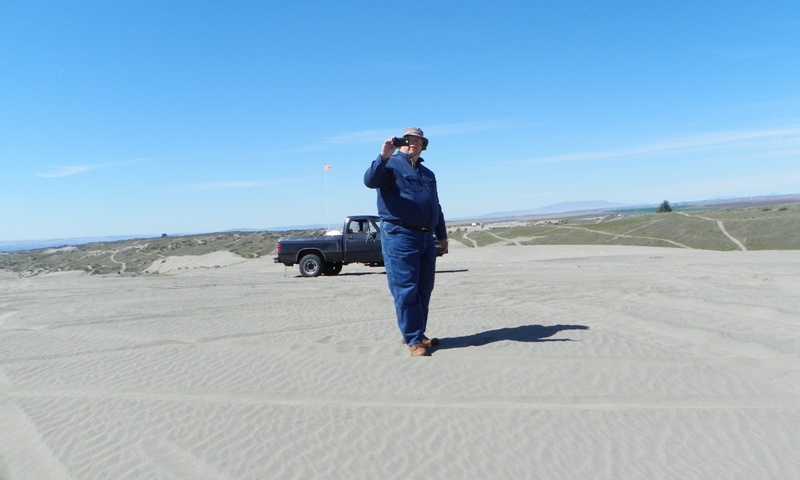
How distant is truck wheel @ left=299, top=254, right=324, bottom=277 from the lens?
17.6 m

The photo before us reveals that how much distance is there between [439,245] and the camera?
255 inches

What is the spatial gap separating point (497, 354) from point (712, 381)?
172 cm

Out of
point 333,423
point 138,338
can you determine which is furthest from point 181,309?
point 333,423

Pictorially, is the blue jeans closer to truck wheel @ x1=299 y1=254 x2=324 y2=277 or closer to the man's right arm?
the man's right arm

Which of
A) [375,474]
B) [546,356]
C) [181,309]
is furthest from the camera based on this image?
[181,309]

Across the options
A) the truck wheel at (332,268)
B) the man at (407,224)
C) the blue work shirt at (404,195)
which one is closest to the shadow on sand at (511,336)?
the man at (407,224)

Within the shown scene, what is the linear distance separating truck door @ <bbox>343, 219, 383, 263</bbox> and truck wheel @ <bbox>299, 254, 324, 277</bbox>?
0.85 metres

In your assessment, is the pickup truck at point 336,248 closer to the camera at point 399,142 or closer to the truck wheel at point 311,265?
the truck wheel at point 311,265

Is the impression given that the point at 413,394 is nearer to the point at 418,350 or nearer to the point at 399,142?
the point at 418,350

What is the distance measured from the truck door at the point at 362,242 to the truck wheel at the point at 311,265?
2.78 ft

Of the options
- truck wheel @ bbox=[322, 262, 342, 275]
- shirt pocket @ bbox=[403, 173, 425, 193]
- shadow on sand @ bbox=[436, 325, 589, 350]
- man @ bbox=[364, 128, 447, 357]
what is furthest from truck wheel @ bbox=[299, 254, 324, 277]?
shirt pocket @ bbox=[403, 173, 425, 193]

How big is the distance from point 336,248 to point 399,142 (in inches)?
498

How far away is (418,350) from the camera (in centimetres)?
537

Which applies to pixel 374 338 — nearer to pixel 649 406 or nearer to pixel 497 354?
pixel 497 354
